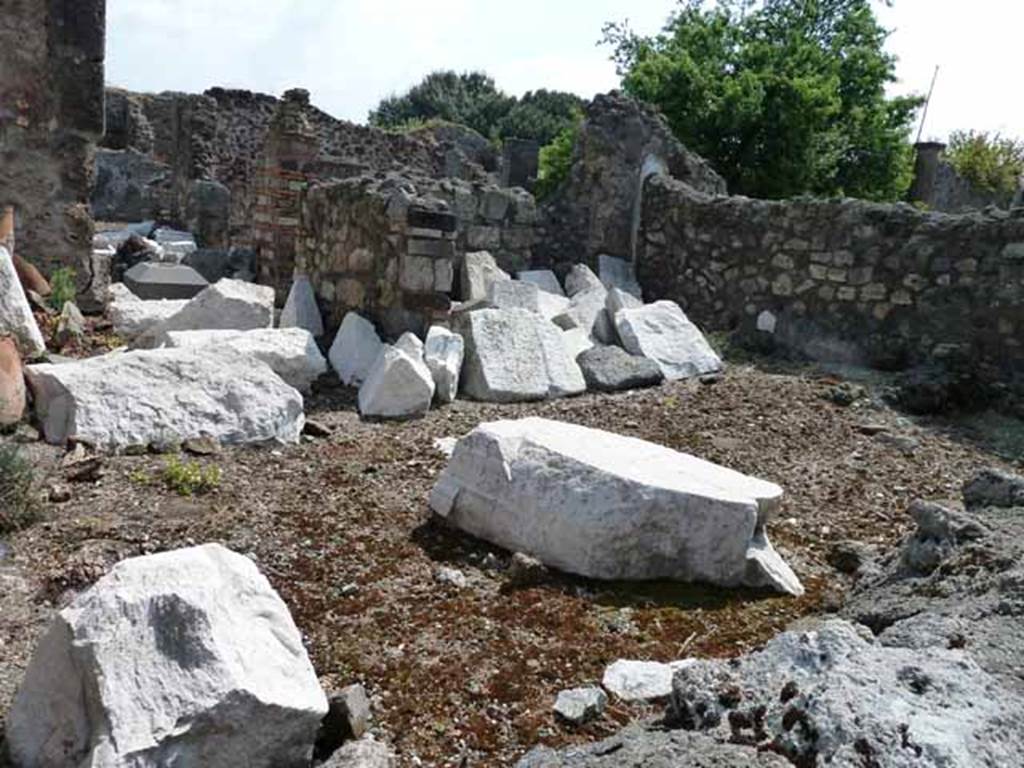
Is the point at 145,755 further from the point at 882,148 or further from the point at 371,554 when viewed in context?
the point at 882,148

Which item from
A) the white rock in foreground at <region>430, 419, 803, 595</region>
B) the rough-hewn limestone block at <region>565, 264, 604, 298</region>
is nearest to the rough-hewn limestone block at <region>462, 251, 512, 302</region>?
the rough-hewn limestone block at <region>565, 264, 604, 298</region>

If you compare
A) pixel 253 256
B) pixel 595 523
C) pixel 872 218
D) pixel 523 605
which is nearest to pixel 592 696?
pixel 523 605

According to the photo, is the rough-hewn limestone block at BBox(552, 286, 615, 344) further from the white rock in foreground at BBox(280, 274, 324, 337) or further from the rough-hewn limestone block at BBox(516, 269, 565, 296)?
the white rock in foreground at BBox(280, 274, 324, 337)

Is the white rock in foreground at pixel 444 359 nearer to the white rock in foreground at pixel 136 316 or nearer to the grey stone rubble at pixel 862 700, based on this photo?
the white rock in foreground at pixel 136 316

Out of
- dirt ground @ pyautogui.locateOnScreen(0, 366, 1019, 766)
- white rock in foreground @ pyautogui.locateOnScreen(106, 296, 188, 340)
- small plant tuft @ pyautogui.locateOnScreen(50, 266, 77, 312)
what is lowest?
dirt ground @ pyautogui.locateOnScreen(0, 366, 1019, 766)

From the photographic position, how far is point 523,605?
128 inches

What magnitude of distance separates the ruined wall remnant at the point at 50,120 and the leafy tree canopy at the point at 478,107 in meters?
34.9

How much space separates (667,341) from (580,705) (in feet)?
16.5

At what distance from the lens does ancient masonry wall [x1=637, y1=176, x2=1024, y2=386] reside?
683 cm

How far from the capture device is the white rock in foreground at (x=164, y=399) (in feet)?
14.3

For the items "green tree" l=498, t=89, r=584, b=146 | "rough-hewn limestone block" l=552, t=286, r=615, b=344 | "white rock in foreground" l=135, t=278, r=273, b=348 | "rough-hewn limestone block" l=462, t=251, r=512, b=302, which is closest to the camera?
"white rock in foreground" l=135, t=278, r=273, b=348

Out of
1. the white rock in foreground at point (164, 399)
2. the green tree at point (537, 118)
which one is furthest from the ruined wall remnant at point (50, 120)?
the green tree at point (537, 118)

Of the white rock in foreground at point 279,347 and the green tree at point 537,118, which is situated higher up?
the green tree at point 537,118

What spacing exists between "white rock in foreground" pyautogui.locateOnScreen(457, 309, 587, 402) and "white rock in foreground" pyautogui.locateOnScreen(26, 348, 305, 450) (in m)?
1.56
